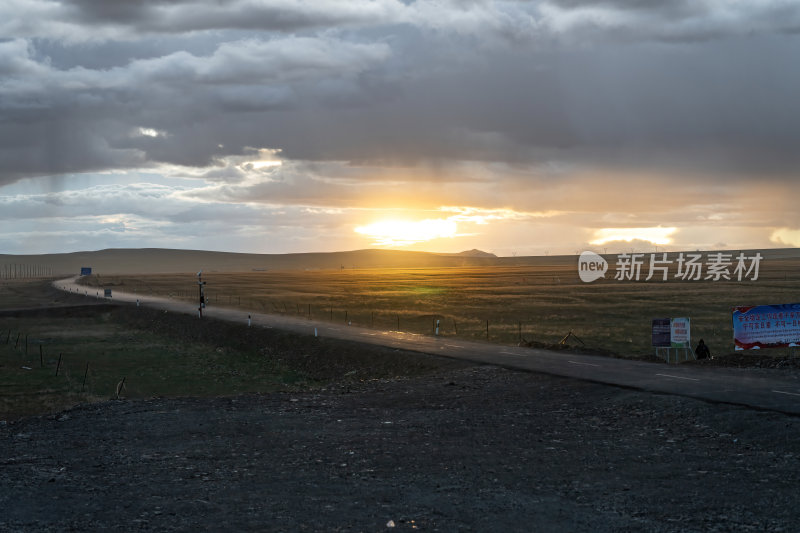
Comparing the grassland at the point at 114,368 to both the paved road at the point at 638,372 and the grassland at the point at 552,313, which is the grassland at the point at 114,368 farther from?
the grassland at the point at 552,313

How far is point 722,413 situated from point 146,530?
1509 centimetres

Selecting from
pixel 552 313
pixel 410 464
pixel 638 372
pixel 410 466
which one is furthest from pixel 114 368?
pixel 552 313

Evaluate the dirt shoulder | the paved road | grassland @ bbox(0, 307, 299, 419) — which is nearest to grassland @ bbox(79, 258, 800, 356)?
the paved road

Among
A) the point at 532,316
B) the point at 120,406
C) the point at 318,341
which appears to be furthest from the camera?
the point at 532,316

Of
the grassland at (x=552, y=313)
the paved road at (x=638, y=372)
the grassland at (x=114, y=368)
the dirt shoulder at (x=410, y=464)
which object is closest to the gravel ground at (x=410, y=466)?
the dirt shoulder at (x=410, y=464)

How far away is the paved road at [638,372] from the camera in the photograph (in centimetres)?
2209

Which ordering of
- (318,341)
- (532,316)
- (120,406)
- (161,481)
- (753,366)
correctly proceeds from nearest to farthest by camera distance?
(161,481) < (120,406) < (753,366) < (318,341) < (532,316)

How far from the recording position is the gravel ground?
1262cm

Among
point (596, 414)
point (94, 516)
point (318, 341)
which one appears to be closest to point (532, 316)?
point (318, 341)

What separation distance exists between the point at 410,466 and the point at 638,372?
49.3 feet

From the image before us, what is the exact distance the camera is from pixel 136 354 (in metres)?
47.7

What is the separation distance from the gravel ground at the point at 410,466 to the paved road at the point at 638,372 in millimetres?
1499

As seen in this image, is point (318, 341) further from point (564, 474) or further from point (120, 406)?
point (564, 474)

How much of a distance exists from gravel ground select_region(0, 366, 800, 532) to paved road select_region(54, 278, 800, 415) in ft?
4.92
